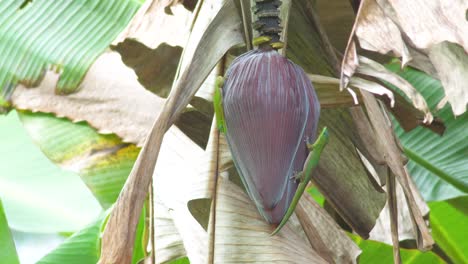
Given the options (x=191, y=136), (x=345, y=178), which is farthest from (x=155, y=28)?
(x=345, y=178)

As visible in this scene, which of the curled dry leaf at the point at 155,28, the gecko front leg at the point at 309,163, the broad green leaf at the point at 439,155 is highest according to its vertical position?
the curled dry leaf at the point at 155,28

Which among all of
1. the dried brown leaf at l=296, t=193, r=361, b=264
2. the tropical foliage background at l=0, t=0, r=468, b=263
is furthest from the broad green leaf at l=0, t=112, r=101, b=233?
the dried brown leaf at l=296, t=193, r=361, b=264

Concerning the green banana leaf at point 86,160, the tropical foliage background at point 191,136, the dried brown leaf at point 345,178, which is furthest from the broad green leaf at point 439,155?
the green banana leaf at point 86,160

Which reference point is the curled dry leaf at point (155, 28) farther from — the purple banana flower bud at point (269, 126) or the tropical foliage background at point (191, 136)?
the purple banana flower bud at point (269, 126)

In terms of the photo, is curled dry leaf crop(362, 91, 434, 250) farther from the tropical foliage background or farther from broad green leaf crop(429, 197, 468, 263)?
broad green leaf crop(429, 197, 468, 263)

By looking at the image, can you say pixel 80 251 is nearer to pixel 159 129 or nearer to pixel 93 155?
pixel 93 155

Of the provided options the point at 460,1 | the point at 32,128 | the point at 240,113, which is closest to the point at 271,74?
the point at 240,113

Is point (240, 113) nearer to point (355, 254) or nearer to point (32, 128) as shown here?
point (355, 254)
